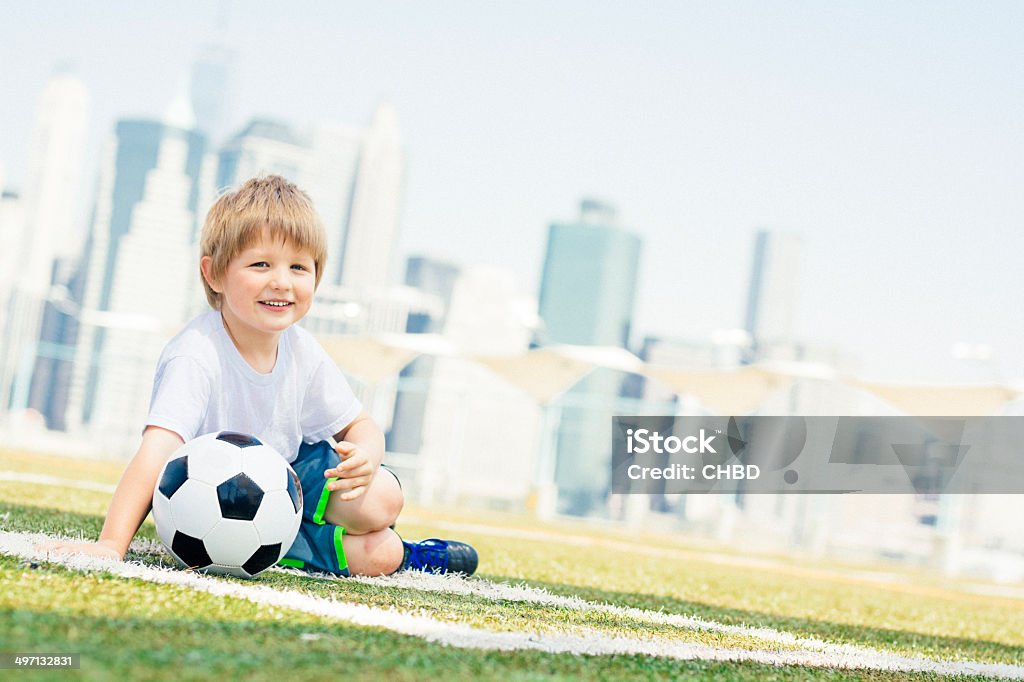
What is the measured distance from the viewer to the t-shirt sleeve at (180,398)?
120 inches

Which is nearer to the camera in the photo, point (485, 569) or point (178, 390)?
point (178, 390)

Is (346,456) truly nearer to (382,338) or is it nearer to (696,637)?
(696,637)

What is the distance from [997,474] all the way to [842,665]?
19.7 meters

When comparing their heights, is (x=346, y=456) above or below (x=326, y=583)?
above

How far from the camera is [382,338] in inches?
1010

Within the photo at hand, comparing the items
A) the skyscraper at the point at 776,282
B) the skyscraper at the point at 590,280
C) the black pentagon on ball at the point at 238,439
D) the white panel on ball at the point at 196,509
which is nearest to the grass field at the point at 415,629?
the white panel on ball at the point at 196,509

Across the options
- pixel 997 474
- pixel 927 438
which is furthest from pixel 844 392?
pixel 997 474

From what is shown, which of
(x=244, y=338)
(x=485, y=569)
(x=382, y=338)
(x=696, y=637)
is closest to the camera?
(x=696, y=637)

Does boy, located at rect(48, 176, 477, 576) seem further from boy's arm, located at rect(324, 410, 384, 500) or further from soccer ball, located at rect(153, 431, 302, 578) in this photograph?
soccer ball, located at rect(153, 431, 302, 578)

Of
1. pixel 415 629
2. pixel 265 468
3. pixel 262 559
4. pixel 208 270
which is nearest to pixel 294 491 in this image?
pixel 265 468

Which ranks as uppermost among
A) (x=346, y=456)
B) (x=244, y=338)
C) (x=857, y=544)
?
(x=244, y=338)

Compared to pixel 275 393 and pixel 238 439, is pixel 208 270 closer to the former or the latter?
pixel 275 393

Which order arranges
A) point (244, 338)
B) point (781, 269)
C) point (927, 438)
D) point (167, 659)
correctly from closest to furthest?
point (167, 659) → point (244, 338) → point (927, 438) → point (781, 269)

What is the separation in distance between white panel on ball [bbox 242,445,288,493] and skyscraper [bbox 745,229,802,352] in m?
190
